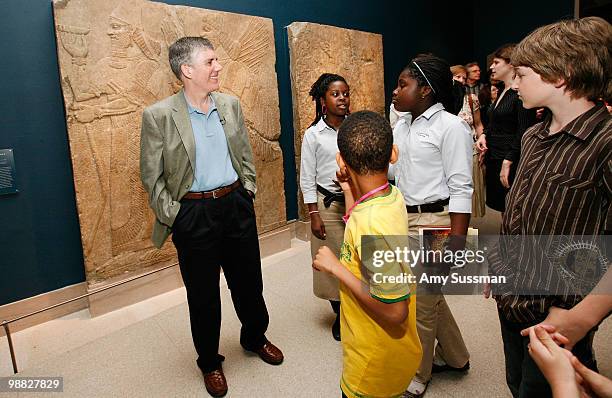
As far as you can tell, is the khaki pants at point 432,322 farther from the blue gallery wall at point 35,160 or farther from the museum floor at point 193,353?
the blue gallery wall at point 35,160

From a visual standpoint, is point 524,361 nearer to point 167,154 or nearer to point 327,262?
point 327,262

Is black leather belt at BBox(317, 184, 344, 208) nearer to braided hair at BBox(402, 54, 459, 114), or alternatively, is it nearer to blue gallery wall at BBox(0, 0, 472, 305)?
braided hair at BBox(402, 54, 459, 114)

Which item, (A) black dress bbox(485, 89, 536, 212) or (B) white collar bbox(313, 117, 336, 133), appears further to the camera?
(A) black dress bbox(485, 89, 536, 212)

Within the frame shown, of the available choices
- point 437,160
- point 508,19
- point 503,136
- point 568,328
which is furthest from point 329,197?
point 508,19

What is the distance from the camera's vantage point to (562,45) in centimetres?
105

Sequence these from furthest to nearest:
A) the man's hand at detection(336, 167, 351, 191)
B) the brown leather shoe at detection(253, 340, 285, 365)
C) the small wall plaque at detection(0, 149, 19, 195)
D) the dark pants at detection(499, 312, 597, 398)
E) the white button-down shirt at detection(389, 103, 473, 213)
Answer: the small wall plaque at detection(0, 149, 19, 195), the brown leather shoe at detection(253, 340, 285, 365), the white button-down shirt at detection(389, 103, 473, 213), the man's hand at detection(336, 167, 351, 191), the dark pants at detection(499, 312, 597, 398)

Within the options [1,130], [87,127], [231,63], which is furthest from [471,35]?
[1,130]

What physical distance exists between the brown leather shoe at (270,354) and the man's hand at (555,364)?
1583 mm

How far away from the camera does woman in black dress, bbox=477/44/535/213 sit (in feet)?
9.27

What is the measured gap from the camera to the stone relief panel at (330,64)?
4083 millimetres

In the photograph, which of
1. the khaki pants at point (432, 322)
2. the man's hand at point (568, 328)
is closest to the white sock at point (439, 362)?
the khaki pants at point (432, 322)

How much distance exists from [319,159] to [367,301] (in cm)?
140

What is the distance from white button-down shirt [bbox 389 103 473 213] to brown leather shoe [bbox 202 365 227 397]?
4.22 feet

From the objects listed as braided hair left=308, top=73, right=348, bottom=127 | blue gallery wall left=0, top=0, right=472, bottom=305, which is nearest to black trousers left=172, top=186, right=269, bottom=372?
braided hair left=308, top=73, right=348, bottom=127
